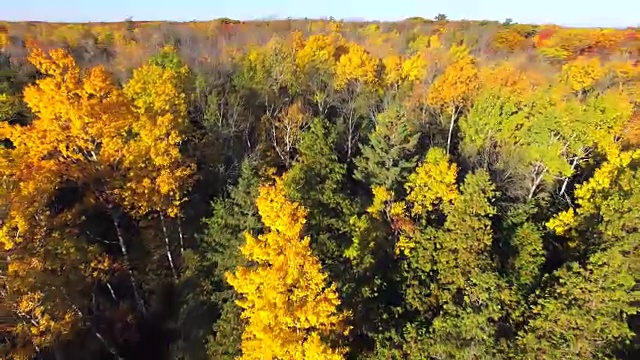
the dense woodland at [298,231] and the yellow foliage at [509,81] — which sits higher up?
the yellow foliage at [509,81]

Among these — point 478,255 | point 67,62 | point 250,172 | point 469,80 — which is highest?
point 67,62

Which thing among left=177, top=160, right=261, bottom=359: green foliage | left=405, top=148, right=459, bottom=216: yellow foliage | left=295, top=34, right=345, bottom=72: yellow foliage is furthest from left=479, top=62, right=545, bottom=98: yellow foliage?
left=177, top=160, right=261, bottom=359: green foliage

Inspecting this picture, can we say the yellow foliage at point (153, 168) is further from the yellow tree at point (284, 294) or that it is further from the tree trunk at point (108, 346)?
the yellow tree at point (284, 294)

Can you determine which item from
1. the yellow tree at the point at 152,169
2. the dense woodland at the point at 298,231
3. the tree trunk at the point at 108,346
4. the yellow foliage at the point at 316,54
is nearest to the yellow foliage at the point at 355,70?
the yellow foliage at the point at 316,54

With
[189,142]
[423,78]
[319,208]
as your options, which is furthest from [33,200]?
[423,78]

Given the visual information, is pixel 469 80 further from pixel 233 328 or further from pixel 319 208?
pixel 233 328

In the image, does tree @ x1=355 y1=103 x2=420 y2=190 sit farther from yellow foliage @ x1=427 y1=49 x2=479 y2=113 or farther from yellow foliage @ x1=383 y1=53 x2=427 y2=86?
yellow foliage @ x1=383 y1=53 x2=427 y2=86
